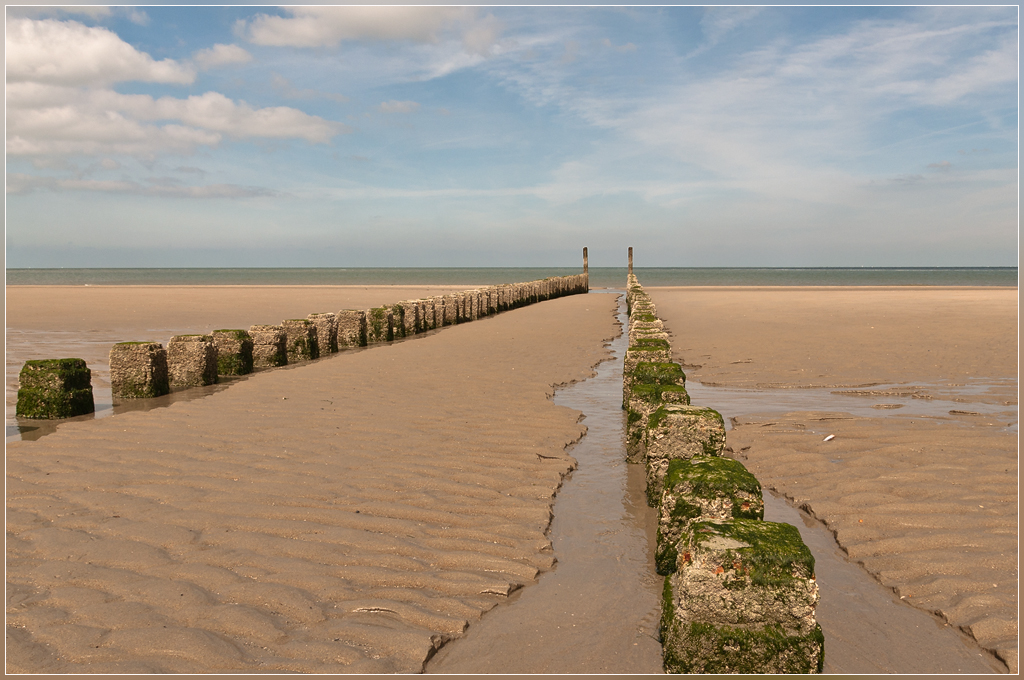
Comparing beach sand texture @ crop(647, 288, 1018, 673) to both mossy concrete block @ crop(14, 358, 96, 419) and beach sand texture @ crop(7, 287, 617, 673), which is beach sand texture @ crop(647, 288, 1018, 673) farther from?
mossy concrete block @ crop(14, 358, 96, 419)

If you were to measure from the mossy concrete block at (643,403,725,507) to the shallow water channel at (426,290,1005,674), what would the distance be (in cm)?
30

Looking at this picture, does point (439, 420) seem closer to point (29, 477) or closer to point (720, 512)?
point (29, 477)

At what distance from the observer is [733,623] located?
113 inches

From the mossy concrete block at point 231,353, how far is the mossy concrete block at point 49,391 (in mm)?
2816

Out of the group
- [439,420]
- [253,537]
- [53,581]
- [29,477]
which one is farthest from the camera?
[439,420]

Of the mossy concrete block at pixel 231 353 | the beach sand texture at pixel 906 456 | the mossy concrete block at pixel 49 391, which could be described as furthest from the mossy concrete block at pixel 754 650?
the mossy concrete block at pixel 231 353

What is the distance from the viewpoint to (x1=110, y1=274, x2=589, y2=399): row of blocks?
8883 millimetres

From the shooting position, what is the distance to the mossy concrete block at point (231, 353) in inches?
420

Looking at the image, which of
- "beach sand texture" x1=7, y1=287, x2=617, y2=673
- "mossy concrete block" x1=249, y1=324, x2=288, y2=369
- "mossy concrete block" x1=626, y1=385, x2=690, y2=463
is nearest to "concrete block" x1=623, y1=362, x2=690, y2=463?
"mossy concrete block" x1=626, y1=385, x2=690, y2=463

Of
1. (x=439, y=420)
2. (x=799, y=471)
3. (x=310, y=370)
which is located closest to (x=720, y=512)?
(x=799, y=471)

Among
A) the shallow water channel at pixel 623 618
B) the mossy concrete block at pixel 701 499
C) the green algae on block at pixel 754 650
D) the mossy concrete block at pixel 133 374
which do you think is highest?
the mossy concrete block at pixel 133 374

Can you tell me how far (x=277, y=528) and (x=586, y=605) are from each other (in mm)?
2186

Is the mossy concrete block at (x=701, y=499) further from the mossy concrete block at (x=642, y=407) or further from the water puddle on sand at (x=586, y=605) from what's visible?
the mossy concrete block at (x=642, y=407)

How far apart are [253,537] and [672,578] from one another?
2737 millimetres
